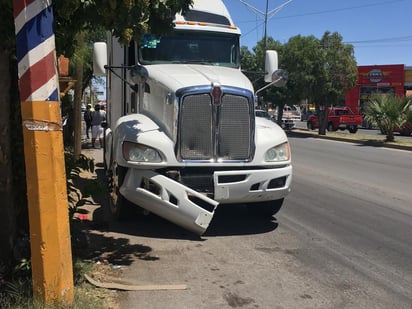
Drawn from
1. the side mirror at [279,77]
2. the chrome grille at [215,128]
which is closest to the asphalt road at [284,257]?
the chrome grille at [215,128]

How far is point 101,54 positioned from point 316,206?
14.6ft

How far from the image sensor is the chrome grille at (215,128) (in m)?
6.38

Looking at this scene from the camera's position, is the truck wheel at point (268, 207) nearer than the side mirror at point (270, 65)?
Yes

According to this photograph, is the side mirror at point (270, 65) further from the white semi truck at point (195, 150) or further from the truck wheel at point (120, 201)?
the truck wheel at point (120, 201)

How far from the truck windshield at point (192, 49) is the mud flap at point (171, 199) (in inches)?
90.6

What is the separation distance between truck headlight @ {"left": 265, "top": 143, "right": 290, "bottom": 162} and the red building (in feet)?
135

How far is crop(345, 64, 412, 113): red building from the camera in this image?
46.9 m

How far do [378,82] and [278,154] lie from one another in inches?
1776

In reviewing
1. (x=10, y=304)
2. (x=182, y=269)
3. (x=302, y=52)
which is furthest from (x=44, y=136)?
(x=302, y=52)

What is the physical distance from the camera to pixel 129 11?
4336 mm

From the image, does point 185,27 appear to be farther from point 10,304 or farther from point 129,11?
point 10,304

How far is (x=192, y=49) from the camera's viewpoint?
312 inches

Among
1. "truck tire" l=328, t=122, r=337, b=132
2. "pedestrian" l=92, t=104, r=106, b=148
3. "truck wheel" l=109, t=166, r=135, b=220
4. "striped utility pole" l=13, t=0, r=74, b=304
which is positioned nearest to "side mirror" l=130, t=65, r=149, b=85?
"truck wheel" l=109, t=166, r=135, b=220

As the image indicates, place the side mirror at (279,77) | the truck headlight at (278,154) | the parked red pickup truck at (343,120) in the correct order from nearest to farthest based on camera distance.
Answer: the truck headlight at (278,154) < the side mirror at (279,77) < the parked red pickup truck at (343,120)
